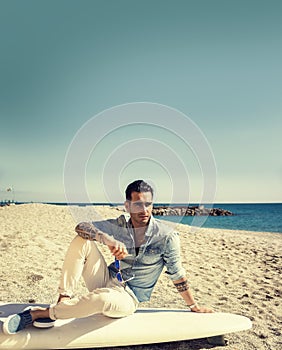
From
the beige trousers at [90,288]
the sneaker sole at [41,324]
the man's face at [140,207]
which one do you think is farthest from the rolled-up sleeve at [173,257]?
the sneaker sole at [41,324]

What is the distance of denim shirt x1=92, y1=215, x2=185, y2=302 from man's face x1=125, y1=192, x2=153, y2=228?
0.22 ft

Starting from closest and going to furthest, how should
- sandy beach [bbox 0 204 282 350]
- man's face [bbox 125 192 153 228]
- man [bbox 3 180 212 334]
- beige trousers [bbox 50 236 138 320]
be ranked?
beige trousers [bbox 50 236 138 320]
man [bbox 3 180 212 334]
man's face [bbox 125 192 153 228]
sandy beach [bbox 0 204 282 350]

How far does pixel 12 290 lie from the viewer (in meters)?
4.13

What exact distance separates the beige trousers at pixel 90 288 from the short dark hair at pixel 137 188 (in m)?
0.48

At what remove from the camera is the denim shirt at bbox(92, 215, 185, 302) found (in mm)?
2676

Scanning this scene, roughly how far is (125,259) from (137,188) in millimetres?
587

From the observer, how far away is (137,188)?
2.62 m

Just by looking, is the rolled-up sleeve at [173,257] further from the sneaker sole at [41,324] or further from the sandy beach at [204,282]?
the sneaker sole at [41,324]

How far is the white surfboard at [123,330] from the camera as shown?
8.01 ft

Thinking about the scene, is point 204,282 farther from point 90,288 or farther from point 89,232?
point 89,232

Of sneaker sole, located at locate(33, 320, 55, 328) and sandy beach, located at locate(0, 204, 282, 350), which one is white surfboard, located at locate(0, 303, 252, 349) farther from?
sandy beach, located at locate(0, 204, 282, 350)

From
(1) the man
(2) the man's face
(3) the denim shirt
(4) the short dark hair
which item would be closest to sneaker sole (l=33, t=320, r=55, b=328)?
(1) the man

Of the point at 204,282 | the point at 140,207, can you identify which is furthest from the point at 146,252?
the point at 204,282

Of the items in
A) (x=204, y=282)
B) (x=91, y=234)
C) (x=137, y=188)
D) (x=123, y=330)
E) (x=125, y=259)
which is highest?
(x=137, y=188)
